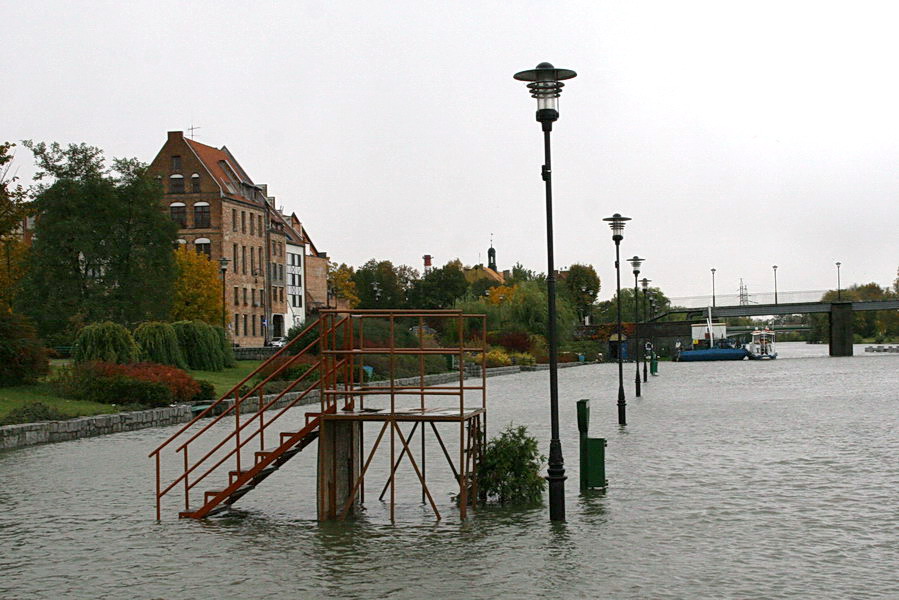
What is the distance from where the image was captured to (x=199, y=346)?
52.3 metres

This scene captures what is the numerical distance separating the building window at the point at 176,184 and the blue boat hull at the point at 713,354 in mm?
46522

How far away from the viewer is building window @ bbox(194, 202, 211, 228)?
91738 mm

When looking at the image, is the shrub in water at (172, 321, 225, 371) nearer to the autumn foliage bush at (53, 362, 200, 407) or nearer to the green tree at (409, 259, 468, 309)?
the autumn foliage bush at (53, 362, 200, 407)

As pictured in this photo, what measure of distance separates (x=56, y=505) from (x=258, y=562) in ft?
21.3

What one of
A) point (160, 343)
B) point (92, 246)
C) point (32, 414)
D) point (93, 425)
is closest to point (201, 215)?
point (92, 246)

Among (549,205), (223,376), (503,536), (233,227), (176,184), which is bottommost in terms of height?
(503,536)

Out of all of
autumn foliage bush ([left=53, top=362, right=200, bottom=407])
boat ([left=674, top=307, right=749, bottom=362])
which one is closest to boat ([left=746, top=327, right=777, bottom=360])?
boat ([left=674, top=307, right=749, bottom=362])

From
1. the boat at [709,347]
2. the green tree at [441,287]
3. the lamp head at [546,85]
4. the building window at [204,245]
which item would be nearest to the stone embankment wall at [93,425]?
the lamp head at [546,85]

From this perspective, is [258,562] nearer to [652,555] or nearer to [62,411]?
[652,555]

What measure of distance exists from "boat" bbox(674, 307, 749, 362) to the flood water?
82.1 metres

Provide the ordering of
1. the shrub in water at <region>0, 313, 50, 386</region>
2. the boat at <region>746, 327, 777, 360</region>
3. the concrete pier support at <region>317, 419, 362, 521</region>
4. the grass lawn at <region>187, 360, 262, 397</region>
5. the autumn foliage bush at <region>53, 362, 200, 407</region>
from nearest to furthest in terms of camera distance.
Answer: the concrete pier support at <region>317, 419, 362, 521</region> → the shrub in water at <region>0, 313, 50, 386</region> → the autumn foliage bush at <region>53, 362, 200, 407</region> → the grass lawn at <region>187, 360, 262, 397</region> → the boat at <region>746, 327, 777, 360</region>

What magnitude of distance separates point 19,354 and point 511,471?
74.1ft

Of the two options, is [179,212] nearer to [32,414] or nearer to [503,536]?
[32,414]

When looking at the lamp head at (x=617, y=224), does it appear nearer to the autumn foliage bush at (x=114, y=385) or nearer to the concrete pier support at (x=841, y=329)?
the autumn foliage bush at (x=114, y=385)
